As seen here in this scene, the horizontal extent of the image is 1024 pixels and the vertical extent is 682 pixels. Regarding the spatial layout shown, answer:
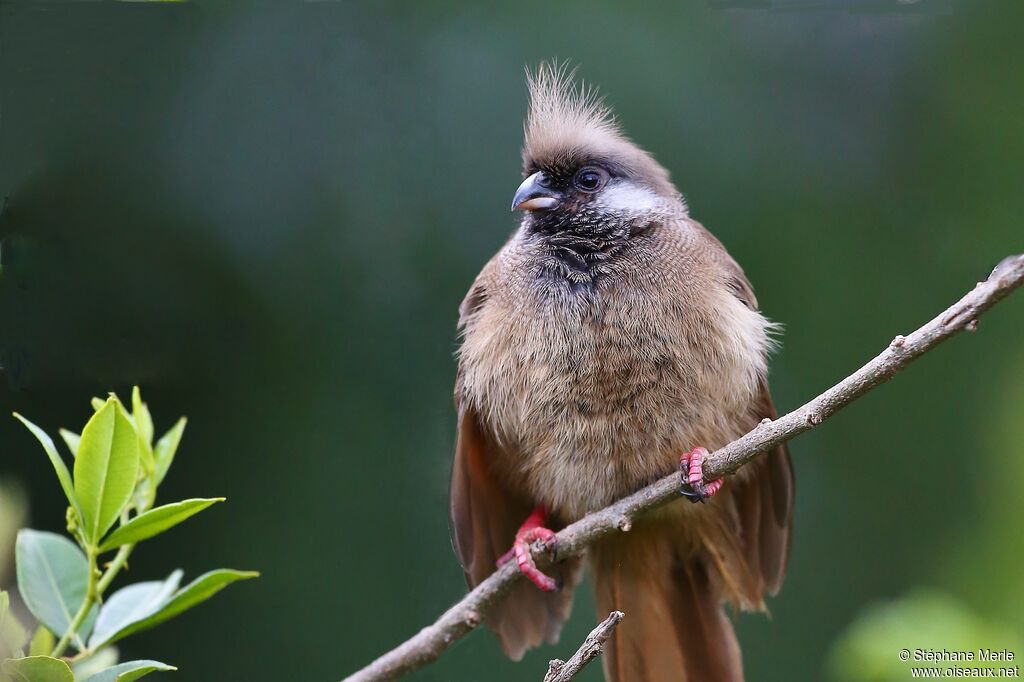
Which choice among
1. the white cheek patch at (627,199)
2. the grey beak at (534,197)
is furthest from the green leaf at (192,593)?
the white cheek patch at (627,199)

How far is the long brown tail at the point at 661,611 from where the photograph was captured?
3.58 m

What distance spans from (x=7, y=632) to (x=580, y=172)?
7.73 feet

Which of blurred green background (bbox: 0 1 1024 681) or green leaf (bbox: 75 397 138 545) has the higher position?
blurred green background (bbox: 0 1 1024 681)

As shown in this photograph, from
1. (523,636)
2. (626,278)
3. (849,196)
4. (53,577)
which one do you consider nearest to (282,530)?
(523,636)

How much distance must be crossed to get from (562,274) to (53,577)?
1.74 meters

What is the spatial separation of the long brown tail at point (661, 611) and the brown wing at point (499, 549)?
161mm

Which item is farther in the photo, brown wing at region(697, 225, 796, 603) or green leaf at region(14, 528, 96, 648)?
brown wing at region(697, 225, 796, 603)

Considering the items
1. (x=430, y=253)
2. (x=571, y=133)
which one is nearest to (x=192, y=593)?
(x=571, y=133)

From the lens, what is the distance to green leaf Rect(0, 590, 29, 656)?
166 cm

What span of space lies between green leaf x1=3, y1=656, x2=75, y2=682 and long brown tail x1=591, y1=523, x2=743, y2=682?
2.29 metres

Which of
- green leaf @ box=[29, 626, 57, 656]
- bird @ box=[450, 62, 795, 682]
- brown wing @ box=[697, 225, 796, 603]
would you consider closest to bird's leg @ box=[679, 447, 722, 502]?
bird @ box=[450, 62, 795, 682]

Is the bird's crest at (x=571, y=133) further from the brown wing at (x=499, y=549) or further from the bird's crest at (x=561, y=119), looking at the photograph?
the brown wing at (x=499, y=549)

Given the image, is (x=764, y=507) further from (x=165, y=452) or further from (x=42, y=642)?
(x=42, y=642)

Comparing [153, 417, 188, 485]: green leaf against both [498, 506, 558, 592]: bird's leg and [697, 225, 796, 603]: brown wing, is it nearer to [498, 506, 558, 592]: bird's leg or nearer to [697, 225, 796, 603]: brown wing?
[498, 506, 558, 592]: bird's leg
